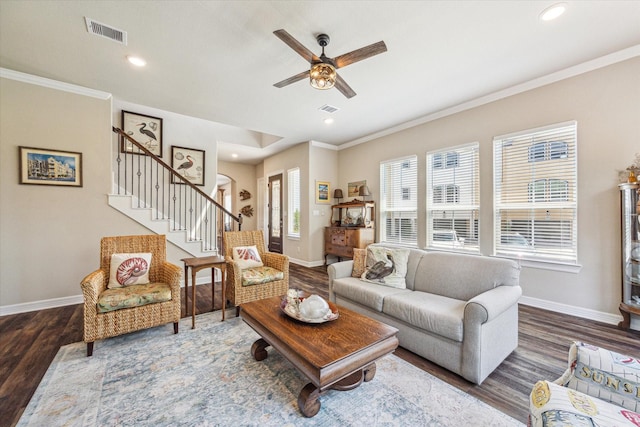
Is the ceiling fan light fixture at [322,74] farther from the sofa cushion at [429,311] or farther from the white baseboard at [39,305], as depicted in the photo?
the white baseboard at [39,305]

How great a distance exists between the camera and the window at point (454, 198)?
→ 13.2 feet

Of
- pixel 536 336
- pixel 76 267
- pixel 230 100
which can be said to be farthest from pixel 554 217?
pixel 76 267

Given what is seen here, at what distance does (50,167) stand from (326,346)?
167 inches

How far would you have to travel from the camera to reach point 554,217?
3260 millimetres

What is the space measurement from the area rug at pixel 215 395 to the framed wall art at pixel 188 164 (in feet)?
11.3

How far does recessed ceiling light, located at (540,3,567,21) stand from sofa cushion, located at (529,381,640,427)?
111 inches

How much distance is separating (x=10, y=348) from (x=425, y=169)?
18.4 ft

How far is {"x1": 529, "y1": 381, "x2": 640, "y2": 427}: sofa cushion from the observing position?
915 mm

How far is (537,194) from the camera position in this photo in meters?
3.38

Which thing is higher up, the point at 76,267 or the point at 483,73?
the point at 483,73

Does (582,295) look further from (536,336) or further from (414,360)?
(414,360)

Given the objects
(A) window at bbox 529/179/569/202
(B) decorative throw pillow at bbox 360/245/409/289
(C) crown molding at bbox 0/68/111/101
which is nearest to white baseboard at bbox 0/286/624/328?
(A) window at bbox 529/179/569/202

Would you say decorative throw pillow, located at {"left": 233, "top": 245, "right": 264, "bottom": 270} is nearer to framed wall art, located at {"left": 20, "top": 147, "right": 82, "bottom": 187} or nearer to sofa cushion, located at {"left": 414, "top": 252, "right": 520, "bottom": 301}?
sofa cushion, located at {"left": 414, "top": 252, "right": 520, "bottom": 301}

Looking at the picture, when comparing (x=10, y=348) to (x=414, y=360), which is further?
(x=10, y=348)
